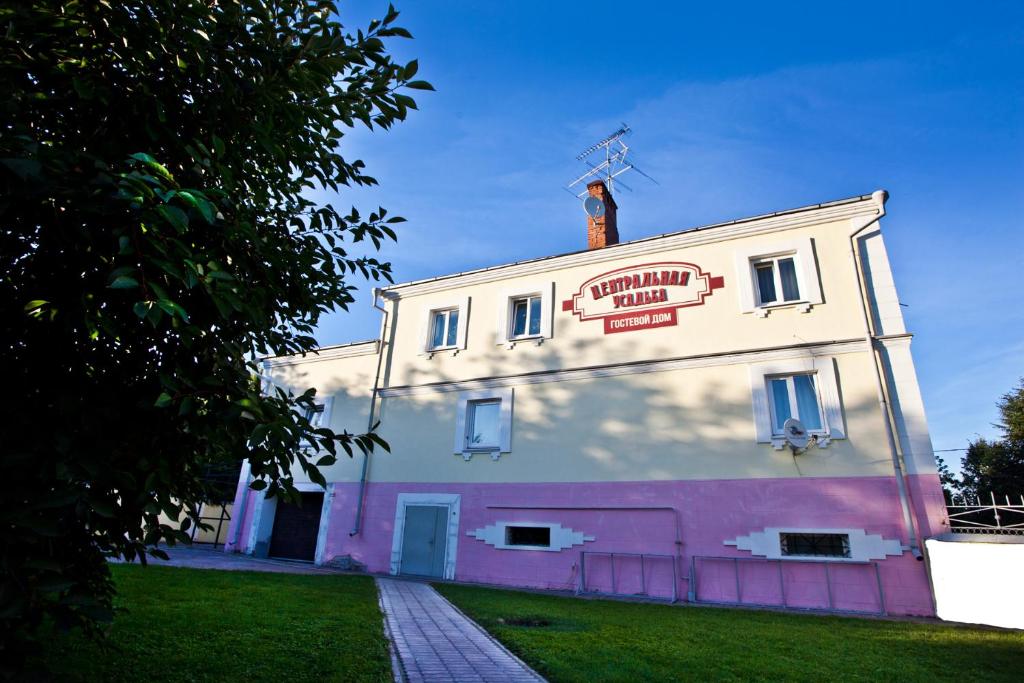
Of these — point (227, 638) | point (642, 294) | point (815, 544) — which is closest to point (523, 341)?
point (642, 294)

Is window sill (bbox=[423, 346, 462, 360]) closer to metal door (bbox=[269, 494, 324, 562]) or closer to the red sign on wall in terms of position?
the red sign on wall

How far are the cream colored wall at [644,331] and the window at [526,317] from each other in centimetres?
44

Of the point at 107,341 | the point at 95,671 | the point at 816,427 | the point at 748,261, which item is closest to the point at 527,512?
the point at 816,427

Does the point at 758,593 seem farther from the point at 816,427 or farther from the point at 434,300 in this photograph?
the point at 434,300

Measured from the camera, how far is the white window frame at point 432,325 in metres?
15.7

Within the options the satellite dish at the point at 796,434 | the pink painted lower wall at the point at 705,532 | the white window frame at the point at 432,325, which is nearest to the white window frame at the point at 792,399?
the satellite dish at the point at 796,434

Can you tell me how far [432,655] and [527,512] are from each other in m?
8.10

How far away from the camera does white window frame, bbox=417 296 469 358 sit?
1570cm

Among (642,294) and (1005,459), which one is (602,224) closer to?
(642,294)

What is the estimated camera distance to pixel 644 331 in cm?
1339

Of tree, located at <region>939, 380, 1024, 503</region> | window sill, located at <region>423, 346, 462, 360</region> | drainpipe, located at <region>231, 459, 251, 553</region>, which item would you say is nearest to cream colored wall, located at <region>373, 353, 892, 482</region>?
window sill, located at <region>423, 346, 462, 360</region>

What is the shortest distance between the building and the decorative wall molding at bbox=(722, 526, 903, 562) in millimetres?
36

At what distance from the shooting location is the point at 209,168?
313 centimetres

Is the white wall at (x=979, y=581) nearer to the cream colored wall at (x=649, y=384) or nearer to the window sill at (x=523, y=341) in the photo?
the cream colored wall at (x=649, y=384)
